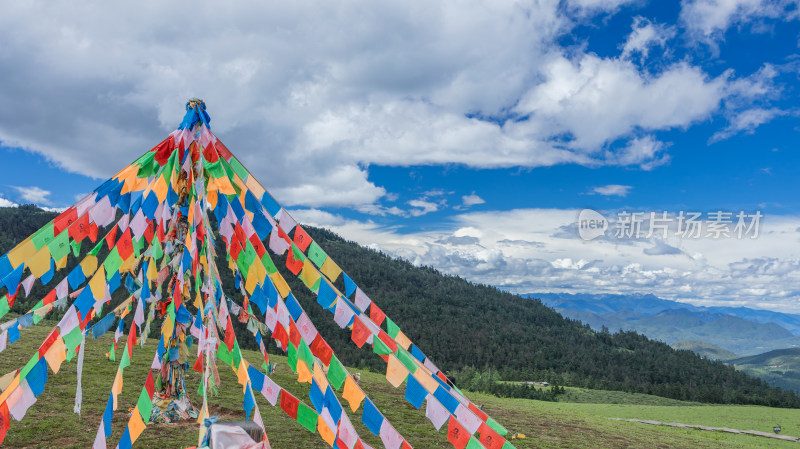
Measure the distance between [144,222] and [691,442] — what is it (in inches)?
568

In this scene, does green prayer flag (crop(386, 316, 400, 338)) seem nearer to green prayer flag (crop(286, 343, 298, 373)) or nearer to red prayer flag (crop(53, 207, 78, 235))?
green prayer flag (crop(286, 343, 298, 373))

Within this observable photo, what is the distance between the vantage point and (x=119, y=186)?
5.49m

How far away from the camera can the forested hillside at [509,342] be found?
65.8m

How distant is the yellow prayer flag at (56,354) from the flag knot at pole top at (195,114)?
2.87m

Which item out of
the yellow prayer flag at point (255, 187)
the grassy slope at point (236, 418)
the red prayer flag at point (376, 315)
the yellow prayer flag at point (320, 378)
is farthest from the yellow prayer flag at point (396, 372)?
the grassy slope at point (236, 418)

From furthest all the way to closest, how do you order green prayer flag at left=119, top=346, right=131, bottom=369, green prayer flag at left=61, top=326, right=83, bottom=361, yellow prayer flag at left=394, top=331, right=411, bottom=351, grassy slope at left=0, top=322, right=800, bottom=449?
grassy slope at left=0, top=322, right=800, bottom=449 → yellow prayer flag at left=394, top=331, right=411, bottom=351 → green prayer flag at left=119, top=346, right=131, bottom=369 → green prayer flag at left=61, top=326, right=83, bottom=361

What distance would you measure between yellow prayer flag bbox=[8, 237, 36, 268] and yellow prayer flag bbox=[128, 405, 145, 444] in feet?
6.52

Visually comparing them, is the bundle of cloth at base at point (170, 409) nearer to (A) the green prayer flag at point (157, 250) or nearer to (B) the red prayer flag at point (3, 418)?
(A) the green prayer flag at point (157, 250)

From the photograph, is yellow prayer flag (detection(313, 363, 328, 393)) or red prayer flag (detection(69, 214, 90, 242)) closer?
yellow prayer flag (detection(313, 363, 328, 393))

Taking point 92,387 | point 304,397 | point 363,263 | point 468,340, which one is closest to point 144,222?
point 92,387

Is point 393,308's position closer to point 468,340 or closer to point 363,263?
point 468,340

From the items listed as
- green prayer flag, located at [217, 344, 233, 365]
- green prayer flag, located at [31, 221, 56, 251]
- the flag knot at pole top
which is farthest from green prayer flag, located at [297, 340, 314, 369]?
the flag knot at pole top

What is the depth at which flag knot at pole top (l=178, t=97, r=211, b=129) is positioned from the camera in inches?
243

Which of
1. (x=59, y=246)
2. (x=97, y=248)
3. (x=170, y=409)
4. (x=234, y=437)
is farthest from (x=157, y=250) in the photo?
(x=234, y=437)
